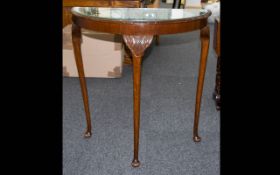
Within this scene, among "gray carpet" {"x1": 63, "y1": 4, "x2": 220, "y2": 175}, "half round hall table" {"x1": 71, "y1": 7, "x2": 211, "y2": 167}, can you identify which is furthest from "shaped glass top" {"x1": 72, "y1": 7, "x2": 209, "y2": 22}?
"gray carpet" {"x1": 63, "y1": 4, "x2": 220, "y2": 175}

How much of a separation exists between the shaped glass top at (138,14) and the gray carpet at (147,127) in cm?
71

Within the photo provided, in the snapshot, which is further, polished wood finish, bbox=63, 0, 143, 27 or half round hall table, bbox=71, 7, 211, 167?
polished wood finish, bbox=63, 0, 143, 27

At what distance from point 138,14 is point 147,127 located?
0.76 m

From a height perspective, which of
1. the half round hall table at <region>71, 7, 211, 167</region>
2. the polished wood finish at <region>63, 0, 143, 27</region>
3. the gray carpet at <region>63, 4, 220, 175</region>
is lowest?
the gray carpet at <region>63, 4, 220, 175</region>

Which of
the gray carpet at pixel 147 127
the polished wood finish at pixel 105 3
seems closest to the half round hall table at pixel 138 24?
the gray carpet at pixel 147 127

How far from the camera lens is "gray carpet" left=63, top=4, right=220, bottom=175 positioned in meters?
1.55

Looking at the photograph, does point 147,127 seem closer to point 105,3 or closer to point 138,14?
point 138,14

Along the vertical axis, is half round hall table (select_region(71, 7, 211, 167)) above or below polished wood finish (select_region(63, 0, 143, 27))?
below

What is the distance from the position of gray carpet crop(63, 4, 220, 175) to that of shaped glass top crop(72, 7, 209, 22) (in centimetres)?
71

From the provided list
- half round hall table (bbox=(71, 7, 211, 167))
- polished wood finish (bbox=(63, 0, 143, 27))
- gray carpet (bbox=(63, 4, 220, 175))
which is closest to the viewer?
half round hall table (bbox=(71, 7, 211, 167))

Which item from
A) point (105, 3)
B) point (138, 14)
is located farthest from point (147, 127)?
point (105, 3)

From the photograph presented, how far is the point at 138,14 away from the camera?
1451 mm

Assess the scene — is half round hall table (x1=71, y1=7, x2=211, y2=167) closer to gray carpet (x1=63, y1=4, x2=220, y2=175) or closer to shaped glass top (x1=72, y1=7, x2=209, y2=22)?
shaped glass top (x1=72, y1=7, x2=209, y2=22)

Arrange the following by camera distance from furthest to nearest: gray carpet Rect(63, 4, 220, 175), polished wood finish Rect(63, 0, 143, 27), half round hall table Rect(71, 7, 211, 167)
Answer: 1. polished wood finish Rect(63, 0, 143, 27)
2. gray carpet Rect(63, 4, 220, 175)
3. half round hall table Rect(71, 7, 211, 167)
